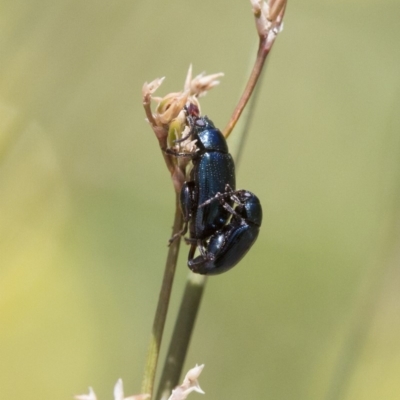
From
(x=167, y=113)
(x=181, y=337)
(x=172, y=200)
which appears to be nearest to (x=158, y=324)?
(x=181, y=337)

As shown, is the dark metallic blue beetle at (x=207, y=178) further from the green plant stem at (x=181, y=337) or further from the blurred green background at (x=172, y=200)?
the blurred green background at (x=172, y=200)

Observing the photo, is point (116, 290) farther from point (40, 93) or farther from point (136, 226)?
point (40, 93)

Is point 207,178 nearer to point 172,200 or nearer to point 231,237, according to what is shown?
point 231,237


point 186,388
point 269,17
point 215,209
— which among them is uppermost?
point 269,17

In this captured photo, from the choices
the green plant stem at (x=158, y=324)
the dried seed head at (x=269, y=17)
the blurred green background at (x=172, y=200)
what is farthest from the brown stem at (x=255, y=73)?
the blurred green background at (x=172, y=200)

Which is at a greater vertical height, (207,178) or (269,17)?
(269,17)

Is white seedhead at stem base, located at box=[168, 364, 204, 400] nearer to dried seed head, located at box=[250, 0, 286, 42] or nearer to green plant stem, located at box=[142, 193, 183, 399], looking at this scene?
green plant stem, located at box=[142, 193, 183, 399]

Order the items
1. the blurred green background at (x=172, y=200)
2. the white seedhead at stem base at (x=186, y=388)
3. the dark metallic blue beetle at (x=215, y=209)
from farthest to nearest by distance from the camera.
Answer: the blurred green background at (x=172, y=200)
the dark metallic blue beetle at (x=215, y=209)
the white seedhead at stem base at (x=186, y=388)
